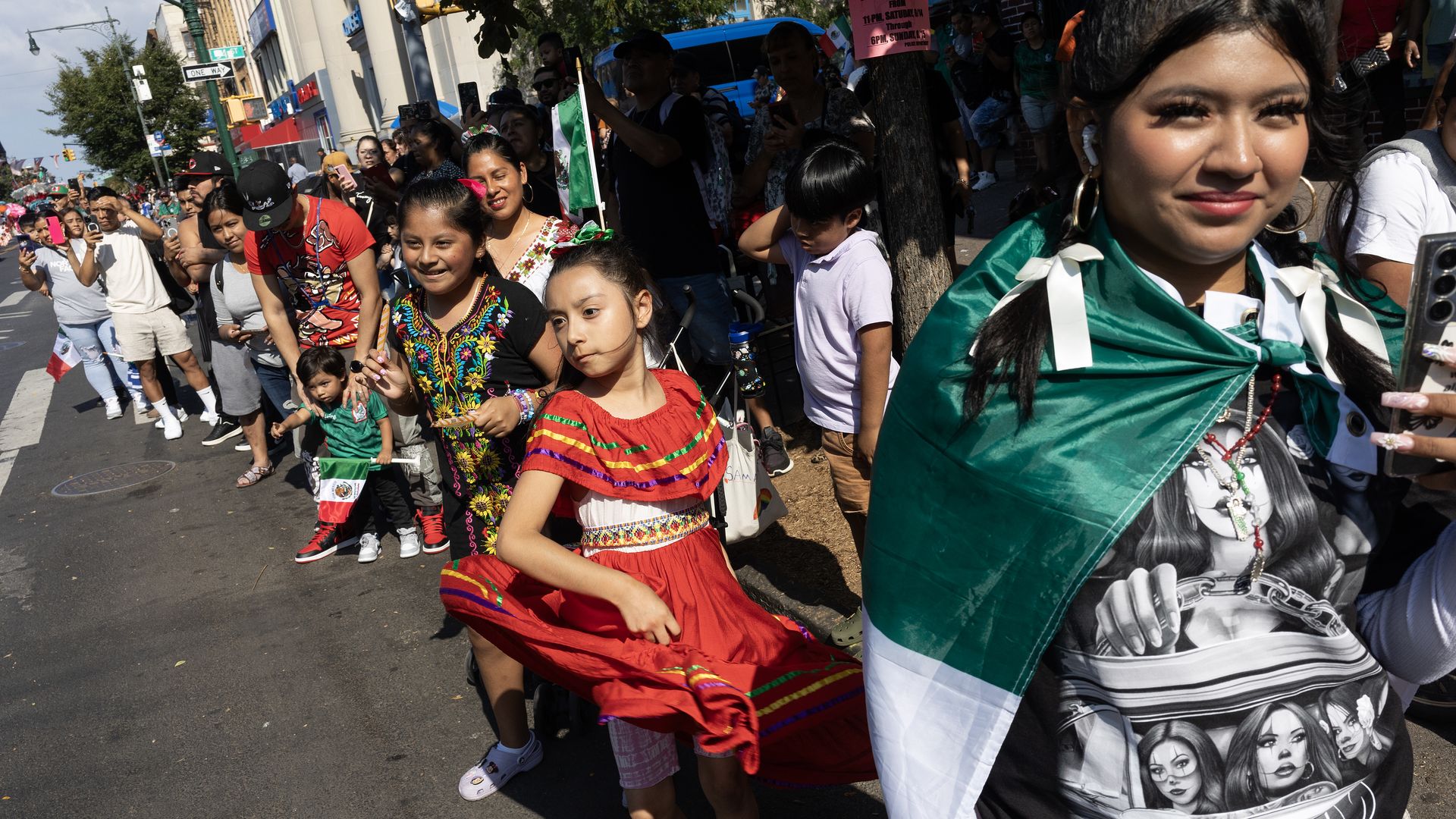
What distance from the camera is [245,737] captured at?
446 cm

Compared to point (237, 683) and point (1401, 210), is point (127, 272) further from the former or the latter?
point (1401, 210)

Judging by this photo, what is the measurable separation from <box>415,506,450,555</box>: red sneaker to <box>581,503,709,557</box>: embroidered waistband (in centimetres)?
373

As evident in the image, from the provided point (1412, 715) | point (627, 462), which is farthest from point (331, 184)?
point (1412, 715)

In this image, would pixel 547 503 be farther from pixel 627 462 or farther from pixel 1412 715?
pixel 1412 715

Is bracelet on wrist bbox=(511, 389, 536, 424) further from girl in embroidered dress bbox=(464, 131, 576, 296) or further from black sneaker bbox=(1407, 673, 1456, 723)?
black sneaker bbox=(1407, 673, 1456, 723)

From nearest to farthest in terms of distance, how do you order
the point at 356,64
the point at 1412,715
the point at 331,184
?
1. the point at 1412,715
2. the point at 331,184
3. the point at 356,64

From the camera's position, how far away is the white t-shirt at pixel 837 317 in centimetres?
374

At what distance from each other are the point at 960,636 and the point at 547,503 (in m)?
1.42

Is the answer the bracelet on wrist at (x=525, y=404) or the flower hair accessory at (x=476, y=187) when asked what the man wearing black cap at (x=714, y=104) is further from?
the bracelet on wrist at (x=525, y=404)

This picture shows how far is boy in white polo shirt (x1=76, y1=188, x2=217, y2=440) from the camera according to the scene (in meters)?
9.45

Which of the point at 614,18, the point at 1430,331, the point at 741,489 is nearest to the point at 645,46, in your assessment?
the point at 741,489

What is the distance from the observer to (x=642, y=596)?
2520mm

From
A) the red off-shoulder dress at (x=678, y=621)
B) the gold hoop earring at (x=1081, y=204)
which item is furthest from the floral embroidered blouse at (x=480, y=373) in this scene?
the gold hoop earring at (x=1081, y=204)

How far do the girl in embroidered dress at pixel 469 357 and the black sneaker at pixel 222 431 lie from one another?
7.04 meters
